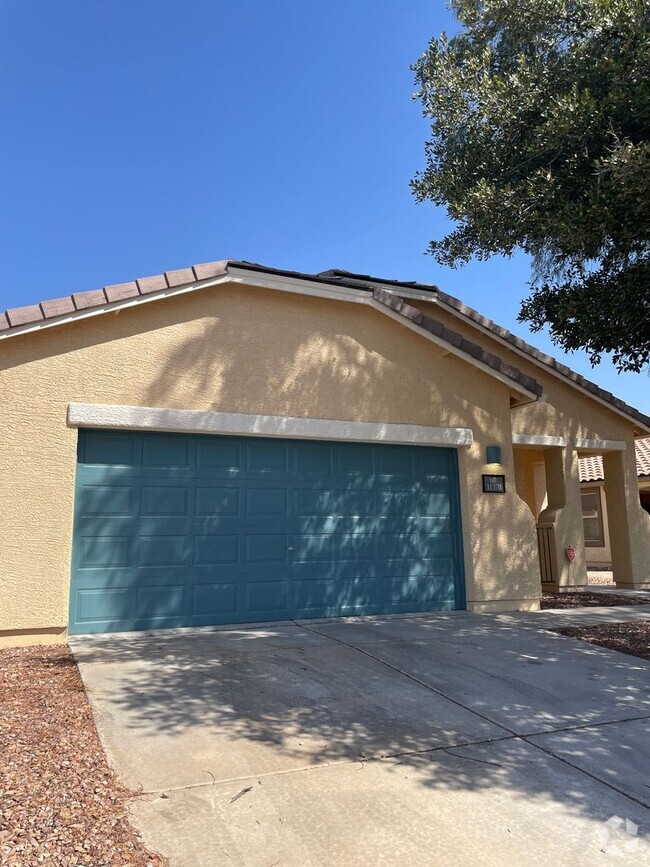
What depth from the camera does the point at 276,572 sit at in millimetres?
8328

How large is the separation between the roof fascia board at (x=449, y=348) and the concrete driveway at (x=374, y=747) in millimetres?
4167

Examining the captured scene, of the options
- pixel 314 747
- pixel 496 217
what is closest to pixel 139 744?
pixel 314 747

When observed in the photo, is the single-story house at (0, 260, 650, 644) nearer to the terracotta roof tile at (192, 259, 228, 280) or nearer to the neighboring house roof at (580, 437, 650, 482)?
the terracotta roof tile at (192, 259, 228, 280)

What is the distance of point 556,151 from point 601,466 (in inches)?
564

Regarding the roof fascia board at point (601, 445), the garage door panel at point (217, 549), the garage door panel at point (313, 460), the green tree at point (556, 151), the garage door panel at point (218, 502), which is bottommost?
the garage door panel at point (217, 549)

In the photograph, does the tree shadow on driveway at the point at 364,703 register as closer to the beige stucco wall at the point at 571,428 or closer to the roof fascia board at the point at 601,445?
the beige stucco wall at the point at 571,428

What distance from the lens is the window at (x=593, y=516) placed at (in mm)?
20281

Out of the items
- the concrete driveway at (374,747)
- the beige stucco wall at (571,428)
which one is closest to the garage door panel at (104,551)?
the concrete driveway at (374,747)

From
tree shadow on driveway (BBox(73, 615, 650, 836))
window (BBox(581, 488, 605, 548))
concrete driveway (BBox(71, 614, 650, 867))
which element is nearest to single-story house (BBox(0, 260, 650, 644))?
tree shadow on driveway (BBox(73, 615, 650, 836))

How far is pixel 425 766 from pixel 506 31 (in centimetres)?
909

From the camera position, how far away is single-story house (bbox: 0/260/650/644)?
7238 mm

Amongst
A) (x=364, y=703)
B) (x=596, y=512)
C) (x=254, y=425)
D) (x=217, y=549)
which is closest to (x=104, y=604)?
A: (x=217, y=549)

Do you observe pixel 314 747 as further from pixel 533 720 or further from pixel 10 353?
pixel 10 353

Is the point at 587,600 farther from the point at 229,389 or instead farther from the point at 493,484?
the point at 229,389
